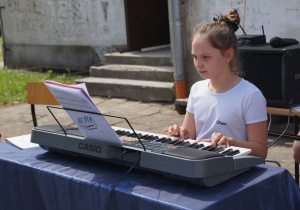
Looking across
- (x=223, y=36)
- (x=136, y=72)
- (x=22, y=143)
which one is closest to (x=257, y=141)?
(x=223, y=36)

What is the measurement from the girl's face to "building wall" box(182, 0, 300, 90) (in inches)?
122

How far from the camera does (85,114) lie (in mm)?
A: 2070

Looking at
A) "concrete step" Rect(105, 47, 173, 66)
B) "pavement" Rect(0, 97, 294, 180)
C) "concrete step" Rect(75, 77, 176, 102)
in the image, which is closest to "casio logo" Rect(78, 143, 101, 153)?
"pavement" Rect(0, 97, 294, 180)

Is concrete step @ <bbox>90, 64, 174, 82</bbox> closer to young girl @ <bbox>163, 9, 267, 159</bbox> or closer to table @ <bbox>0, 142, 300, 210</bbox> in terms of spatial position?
young girl @ <bbox>163, 9, 267, 159</bbox>

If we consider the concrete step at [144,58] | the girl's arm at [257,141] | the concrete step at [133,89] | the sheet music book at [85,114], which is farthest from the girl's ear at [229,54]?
the concrete step at [144,58]

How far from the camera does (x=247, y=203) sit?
191cm

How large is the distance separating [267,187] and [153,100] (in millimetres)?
5574

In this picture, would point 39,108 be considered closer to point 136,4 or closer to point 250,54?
point 136,4

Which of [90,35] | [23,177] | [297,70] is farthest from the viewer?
[90,35]

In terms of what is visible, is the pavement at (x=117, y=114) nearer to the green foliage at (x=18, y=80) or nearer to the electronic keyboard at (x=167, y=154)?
the green foliage at (x=18, y=80)

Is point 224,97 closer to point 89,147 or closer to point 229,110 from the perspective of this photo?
point 229,110

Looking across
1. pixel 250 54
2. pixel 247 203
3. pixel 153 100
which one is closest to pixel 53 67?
pixel 153 100

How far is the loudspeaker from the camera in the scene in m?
4.39

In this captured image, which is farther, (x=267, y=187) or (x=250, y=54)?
(x=250, y=54)
